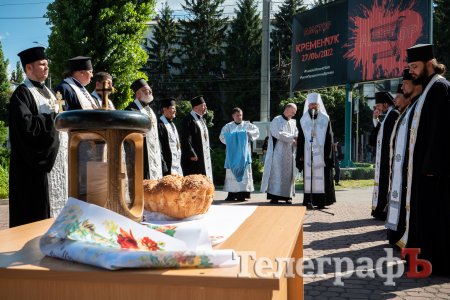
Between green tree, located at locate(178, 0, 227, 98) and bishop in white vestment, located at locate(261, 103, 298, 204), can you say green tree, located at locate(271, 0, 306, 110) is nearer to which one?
green tree, located at locate(178, 0, 227, 98)

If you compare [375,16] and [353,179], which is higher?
[375,16]

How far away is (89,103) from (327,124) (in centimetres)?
628

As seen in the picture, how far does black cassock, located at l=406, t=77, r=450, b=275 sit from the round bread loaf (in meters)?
2.99

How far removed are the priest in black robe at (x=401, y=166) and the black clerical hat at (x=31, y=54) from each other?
12.2 ft

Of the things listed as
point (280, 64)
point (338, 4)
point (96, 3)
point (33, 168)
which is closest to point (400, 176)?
point (33, 168)

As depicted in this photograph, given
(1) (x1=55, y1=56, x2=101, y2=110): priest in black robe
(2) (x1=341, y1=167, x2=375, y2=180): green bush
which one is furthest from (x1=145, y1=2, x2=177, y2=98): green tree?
(1) (x1=55, y1=56, x2=101, y2=110): priest in black robe

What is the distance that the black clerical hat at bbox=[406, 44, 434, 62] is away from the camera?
15.2 ft

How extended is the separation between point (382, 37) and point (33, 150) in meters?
18.8

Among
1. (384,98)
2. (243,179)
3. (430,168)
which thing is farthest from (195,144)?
(430,168)

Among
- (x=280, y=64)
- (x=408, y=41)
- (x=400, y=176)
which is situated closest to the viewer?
(x=400, y=176)

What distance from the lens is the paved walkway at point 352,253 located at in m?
3.89

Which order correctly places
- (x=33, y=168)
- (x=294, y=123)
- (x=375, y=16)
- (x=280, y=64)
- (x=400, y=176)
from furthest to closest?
(x=280, y=64)
(x=375, y=16)
(x=294, y=123)
(x=400, y=176)
(x=33, y=168)

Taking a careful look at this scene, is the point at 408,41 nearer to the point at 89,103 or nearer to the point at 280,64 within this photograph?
the point at 89,103

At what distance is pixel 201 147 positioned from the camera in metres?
9.64
